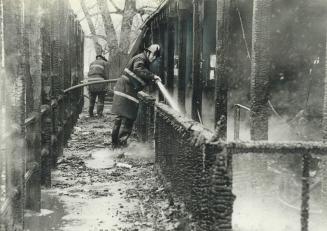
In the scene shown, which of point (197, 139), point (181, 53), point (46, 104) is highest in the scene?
point (181, 53)

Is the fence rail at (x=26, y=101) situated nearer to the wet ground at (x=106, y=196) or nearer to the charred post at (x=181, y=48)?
the wet ground at (x=106, y=196)

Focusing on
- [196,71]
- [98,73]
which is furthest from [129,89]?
[98,73]

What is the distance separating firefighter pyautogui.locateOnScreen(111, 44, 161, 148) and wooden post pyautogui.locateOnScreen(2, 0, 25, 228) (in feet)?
20.1

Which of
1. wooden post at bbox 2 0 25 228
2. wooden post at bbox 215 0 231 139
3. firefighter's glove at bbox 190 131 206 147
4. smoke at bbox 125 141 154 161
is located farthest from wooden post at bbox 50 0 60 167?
firefighter's glove at bbox 190 131 206 147

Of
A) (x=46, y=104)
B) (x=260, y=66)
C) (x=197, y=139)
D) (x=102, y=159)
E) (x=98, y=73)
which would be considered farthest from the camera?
(x=98, y=73)

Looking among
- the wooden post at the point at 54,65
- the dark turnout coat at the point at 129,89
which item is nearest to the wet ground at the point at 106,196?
the wooden post at the point at 54,65

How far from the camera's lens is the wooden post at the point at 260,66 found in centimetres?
650

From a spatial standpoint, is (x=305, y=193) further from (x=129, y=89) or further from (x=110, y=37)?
(x=110, y=37)

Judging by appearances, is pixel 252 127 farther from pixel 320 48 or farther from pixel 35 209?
→ pixel 35 209

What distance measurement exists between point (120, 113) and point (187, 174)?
686cm

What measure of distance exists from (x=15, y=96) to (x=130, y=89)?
7.08 m

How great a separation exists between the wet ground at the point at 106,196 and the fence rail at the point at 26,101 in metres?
0.35

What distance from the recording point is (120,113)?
11570mm

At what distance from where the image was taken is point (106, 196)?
7348 millimetres
